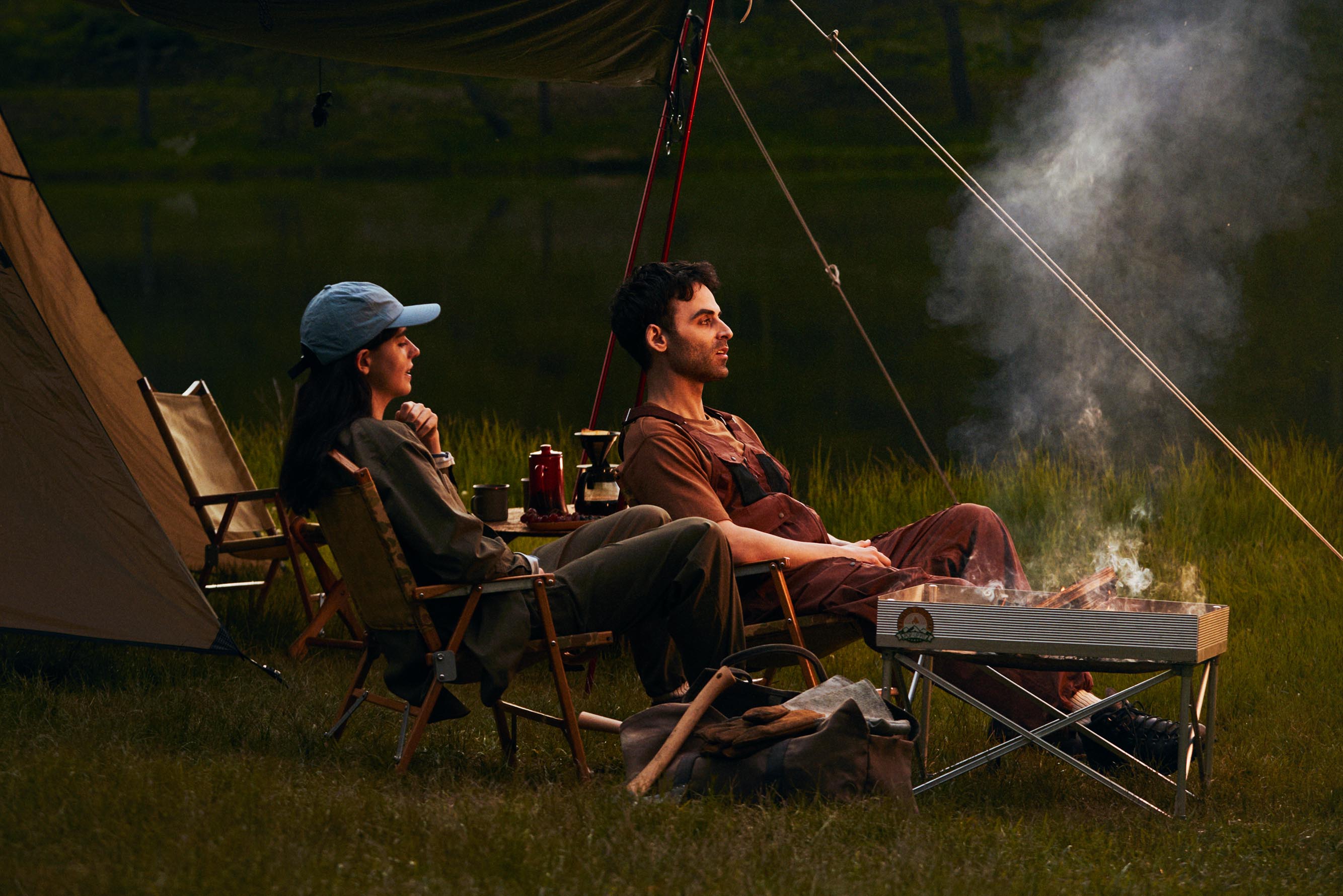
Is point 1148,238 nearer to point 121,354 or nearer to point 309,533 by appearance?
point 121,354

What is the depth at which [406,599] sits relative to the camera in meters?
2.84

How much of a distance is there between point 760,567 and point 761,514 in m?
0.26

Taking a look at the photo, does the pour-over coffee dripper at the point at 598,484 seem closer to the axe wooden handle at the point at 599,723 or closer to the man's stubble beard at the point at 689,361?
the man's stubble beard at the point at 689,361

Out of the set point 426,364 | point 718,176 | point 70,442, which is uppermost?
point 718,176

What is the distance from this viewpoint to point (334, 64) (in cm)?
3612

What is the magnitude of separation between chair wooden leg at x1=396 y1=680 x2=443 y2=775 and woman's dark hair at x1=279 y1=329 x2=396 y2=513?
18.6 inches

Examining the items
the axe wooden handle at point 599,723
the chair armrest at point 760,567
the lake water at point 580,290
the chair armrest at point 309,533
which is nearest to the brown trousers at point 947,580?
the chair armrest at point 760,567

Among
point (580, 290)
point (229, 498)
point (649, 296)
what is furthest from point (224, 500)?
point (580, 290)

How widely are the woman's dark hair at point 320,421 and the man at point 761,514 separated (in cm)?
74

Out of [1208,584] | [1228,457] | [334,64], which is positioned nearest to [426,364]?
[1228,457]

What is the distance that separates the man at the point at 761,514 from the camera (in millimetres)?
3227

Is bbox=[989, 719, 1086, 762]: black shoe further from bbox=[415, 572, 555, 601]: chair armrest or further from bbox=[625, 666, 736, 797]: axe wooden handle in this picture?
bbox=[415, 572, 555, 601]: chair armrest

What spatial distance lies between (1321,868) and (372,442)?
2022mm

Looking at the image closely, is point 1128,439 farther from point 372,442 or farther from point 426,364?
point 426,364
